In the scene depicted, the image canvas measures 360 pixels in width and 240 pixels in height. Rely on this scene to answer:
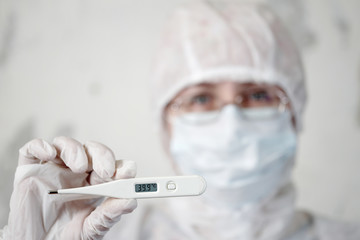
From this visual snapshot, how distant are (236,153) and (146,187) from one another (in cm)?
66

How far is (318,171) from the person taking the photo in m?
1.89

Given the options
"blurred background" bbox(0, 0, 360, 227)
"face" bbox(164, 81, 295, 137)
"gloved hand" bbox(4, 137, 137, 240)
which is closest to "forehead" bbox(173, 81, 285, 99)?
"face" bbox(164, 81, 295, 137)

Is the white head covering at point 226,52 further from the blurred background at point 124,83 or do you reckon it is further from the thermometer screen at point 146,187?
the thermometer screen at point 146,187

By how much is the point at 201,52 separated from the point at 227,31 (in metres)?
0.11

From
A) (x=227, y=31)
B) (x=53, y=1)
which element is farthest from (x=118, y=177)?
(x=53, y=1)

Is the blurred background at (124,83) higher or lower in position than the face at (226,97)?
higher

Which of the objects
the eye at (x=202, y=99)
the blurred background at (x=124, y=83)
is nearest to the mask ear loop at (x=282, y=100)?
the eye at (x=202, y=99)

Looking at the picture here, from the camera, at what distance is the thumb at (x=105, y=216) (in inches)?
31.1

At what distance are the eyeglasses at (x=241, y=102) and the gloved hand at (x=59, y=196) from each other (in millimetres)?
611

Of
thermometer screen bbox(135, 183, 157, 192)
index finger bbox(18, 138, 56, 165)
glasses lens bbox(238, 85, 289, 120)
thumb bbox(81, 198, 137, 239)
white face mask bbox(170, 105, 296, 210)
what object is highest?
glasses lens bbox(238, 85, 289, 120)

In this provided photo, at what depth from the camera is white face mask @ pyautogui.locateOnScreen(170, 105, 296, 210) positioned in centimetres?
140

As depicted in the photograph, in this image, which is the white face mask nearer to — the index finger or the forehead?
the forehead

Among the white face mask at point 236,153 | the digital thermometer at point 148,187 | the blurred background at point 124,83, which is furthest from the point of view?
the blurred background at point 124,83

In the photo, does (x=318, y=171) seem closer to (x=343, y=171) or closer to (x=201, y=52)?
(x=343, y=171)
